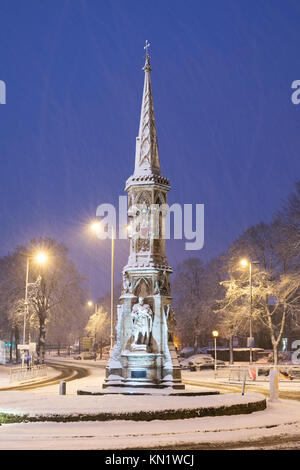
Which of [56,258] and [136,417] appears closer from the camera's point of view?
[136,417]

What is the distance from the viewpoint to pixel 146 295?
73.8 ft

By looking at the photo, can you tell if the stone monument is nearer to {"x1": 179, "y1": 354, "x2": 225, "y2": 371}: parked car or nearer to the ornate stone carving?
the ornate stone carving

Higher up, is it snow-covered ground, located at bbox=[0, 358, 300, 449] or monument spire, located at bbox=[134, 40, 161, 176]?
monument spire, located at bbox=[134, 40, 161, 176]

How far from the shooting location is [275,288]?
141 feet

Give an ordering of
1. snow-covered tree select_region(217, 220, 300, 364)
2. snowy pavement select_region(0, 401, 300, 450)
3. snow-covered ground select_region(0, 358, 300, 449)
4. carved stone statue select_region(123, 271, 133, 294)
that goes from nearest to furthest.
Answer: snowy pavement select_region(0, 401, 300, 450) → snow-covered ground select_region(0, 358, 300, 449) → carved stone statue select_region(123, 271, 133, 294) → snow-covered tree select_region(217, 220, 300, 364)

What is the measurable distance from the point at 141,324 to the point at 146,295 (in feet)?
4.00


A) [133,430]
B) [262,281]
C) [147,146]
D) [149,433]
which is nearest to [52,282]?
[262,281]

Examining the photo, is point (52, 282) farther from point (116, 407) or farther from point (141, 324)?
point (116, 407)

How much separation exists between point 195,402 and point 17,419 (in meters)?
4.94

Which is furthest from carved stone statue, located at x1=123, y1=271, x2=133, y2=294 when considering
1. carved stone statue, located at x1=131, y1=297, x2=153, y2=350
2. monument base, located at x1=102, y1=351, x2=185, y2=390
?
monument base, located at x1=102, y1=351, x2=185, y2=390

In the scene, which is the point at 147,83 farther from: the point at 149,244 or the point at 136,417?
the point at 136,417

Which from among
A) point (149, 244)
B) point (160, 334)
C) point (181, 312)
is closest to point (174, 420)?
point (160, 334)

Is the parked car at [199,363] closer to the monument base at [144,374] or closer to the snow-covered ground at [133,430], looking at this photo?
the monument base at [144,374]

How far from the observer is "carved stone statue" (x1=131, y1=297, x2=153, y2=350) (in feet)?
71.5
